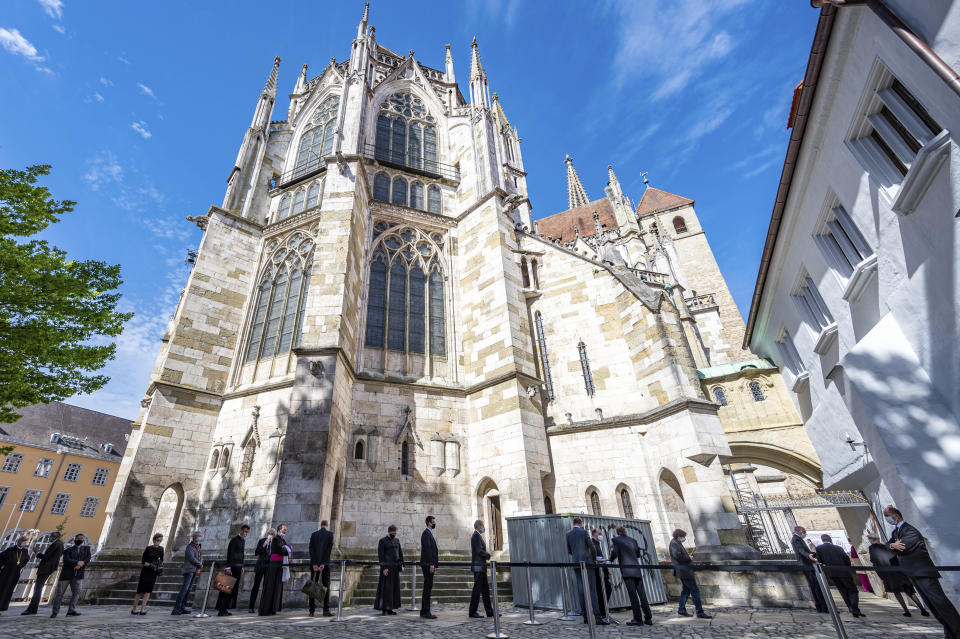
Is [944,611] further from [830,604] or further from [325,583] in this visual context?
[325,583]

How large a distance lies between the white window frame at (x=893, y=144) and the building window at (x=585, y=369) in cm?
780

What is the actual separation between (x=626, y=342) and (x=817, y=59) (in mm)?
7729

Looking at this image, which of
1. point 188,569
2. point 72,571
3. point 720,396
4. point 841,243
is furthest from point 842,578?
point 72,571

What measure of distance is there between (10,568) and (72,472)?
108 ft

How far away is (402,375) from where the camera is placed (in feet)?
41.5

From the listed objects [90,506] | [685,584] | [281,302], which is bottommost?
[685,584]

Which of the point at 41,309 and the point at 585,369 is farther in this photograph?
the point at 585,369

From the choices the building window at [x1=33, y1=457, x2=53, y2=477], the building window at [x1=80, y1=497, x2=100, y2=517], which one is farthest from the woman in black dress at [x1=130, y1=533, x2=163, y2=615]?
the building window at [x1=80, y1=497, x2=100, y2=517]

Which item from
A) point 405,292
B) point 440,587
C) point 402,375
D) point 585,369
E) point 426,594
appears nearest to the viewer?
point 426,594

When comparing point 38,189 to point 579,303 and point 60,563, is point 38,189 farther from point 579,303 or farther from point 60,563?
point 579,303

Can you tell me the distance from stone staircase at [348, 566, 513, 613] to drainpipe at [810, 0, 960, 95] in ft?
33.5

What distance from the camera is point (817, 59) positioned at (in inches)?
266

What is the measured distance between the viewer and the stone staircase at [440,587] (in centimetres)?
861

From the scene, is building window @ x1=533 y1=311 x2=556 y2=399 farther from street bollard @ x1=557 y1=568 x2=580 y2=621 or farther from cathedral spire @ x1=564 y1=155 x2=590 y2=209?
cathedral spire @ x1=564 y1=155 x2=590 y2=209
